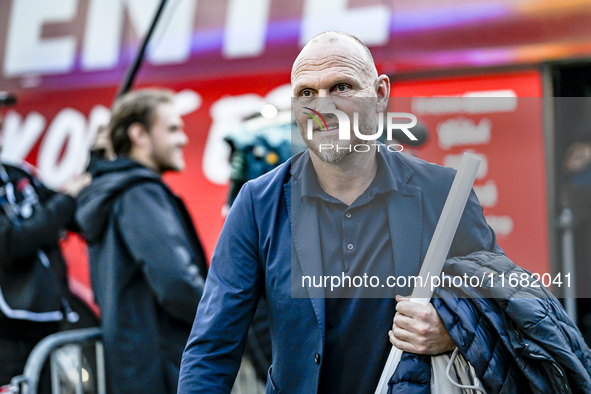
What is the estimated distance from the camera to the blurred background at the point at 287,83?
3.31m

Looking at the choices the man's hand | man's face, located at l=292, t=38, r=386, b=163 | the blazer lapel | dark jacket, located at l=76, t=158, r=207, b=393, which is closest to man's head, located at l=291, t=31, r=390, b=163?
man's face, located at l=292, t=38, r=386, b=163

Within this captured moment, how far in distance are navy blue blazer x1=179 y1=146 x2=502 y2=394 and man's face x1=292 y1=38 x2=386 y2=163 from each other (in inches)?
6.1

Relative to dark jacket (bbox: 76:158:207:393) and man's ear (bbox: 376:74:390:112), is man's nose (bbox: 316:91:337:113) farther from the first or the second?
dark jacket (bbox: 76:158:207:393)

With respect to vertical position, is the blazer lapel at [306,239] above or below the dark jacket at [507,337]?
above

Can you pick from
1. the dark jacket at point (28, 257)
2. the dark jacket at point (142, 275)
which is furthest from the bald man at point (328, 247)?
the dark jacket at point (28, 257)

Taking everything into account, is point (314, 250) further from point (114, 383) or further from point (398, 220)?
point (114, 383)

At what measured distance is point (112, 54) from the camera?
4414 millimetres

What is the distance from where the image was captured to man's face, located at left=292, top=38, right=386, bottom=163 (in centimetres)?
173

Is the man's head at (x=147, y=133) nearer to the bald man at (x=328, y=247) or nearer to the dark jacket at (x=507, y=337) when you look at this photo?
the bald man at (x=328, y=247)

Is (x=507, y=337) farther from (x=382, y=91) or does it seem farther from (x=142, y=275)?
(x=142, y=275)

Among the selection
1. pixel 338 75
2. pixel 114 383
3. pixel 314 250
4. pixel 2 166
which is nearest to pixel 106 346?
Result: pixel 114 383

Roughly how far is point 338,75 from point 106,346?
5.94ft

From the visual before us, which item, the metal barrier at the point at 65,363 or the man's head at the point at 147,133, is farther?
the man's head at the point at 147,133

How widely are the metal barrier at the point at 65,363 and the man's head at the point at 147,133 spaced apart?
0.86 meters
